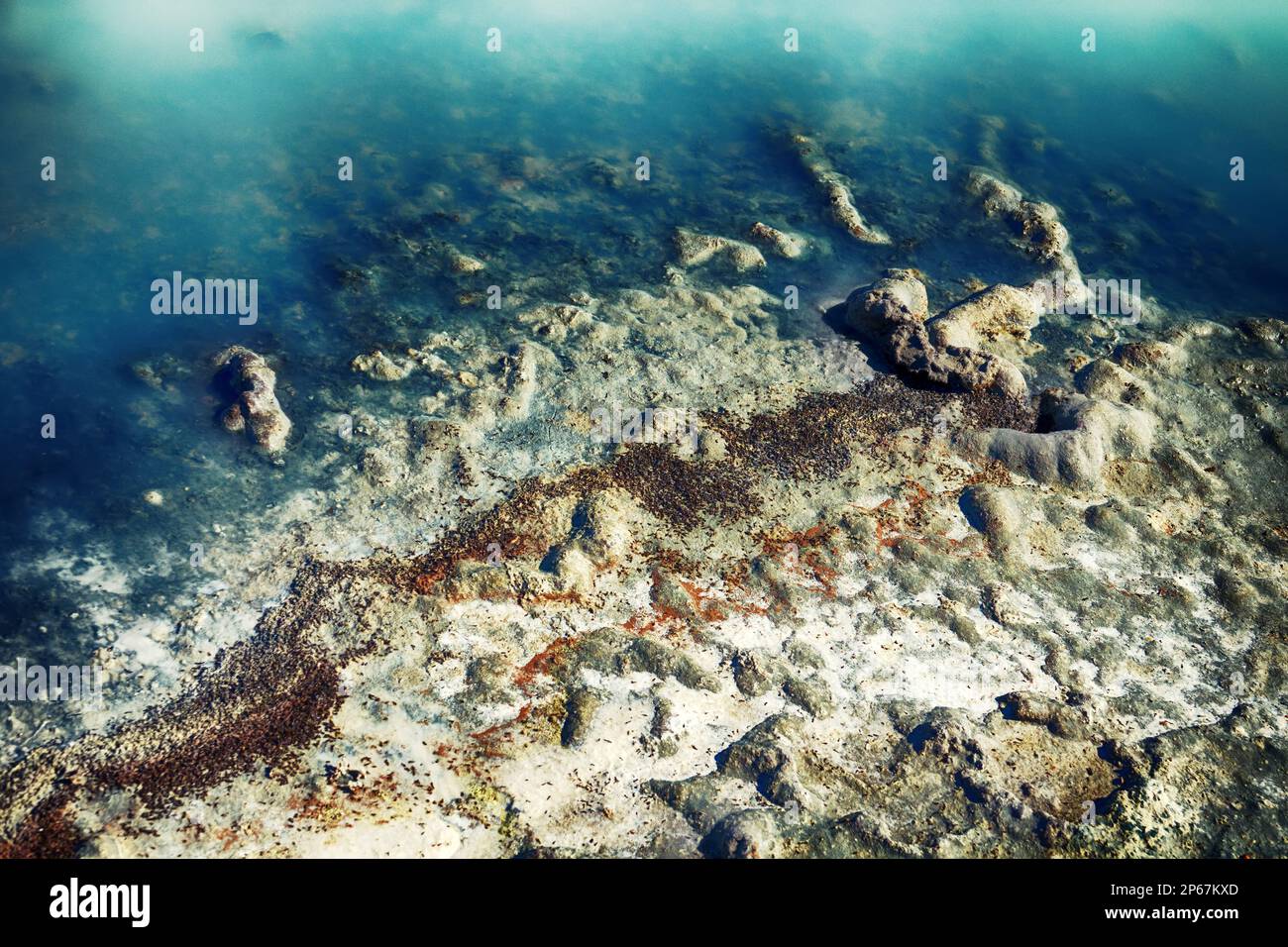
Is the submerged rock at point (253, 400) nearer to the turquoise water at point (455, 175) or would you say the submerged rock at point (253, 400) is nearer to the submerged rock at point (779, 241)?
the turquoise water at point (455, 175)

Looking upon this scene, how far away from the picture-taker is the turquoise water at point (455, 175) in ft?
41.4

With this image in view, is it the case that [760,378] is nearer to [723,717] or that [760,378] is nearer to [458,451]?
[458,451]

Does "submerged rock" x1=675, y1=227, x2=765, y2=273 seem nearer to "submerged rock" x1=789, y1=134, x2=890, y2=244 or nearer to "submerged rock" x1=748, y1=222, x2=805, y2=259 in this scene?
"submerged rock" x1=748, y1=222, x2=805, y2=259

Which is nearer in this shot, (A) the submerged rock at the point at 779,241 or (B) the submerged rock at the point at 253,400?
(B) the submerged rock at the point at 253,400

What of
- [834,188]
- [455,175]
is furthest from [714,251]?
[455,175]

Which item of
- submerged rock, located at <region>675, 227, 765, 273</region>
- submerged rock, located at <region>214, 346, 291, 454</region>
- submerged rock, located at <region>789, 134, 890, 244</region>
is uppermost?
submerged rock, located at <region>789, 134, 890, 244</region>

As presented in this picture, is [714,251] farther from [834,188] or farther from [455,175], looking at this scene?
[455,175]

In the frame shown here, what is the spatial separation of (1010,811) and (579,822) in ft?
14.2

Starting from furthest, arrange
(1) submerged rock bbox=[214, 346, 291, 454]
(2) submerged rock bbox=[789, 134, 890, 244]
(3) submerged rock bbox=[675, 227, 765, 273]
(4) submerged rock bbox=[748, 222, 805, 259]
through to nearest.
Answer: (2) submerged rock bbox=[789, 134, 890, 244], (4) submerged rock bbox=[748, 222, 805, 259], (3) submerged rock bbox=[675, 227, 765, 273], (1) submerged rock bbox=[214, 346, 291, 454]

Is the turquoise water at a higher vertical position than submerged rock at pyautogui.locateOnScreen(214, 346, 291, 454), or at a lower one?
higher

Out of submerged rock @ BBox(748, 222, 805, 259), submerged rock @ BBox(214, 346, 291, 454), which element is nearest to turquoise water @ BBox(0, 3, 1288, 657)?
submerged rock @ BBox(214, 346, 291, 454)

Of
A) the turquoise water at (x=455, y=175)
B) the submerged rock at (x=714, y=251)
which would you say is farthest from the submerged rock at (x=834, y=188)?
the submerged rock at (x=714, y=251)

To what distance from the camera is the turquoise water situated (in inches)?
497

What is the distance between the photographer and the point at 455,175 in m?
18.4
